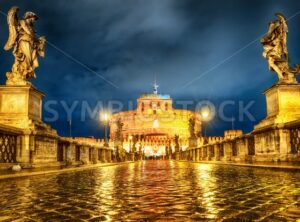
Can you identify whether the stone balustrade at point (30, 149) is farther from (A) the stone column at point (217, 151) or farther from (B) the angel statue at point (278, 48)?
(A) the stone column at point (217, 151)

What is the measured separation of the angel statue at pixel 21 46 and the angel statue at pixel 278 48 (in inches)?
384

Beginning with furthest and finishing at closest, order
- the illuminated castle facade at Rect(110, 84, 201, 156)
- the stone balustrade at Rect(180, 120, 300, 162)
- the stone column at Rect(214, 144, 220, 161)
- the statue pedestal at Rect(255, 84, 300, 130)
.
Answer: the illuminated castle facade at Rect(110, 84, 201, 156) < the stone column at Rect(214, 144, 220, 161) < the statue pedestal at Rect(255, 84, 300, 130) < the stone balustrade at Rect(180, 120, 300, 162)

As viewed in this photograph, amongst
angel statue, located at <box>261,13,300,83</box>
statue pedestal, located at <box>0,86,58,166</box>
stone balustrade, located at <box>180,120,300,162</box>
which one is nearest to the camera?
statue pedestal, located at <box>0,86,58,166</box>

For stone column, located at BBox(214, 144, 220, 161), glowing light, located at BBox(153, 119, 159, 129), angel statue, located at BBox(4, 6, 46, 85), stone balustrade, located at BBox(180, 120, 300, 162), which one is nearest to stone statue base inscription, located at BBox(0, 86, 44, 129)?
angel statue, located at BBox(4, 6, 46, 85)

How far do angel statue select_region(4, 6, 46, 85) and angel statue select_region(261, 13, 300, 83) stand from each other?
9.76m

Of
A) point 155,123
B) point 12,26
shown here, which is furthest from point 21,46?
point 155,123

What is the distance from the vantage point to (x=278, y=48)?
13.6m

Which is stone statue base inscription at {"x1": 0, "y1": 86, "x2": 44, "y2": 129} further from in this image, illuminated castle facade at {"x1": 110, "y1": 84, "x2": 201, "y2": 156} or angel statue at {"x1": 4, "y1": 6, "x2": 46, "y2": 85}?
illuminated castle facade at {"x1": 110, "y1": 84, "x2": 201, "y2": 156}

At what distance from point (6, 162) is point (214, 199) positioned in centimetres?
815

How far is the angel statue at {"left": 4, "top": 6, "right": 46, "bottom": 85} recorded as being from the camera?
12406 millimetres

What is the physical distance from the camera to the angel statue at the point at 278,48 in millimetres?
13133

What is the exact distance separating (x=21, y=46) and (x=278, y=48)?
10.6 meters

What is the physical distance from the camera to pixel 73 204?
4418mm

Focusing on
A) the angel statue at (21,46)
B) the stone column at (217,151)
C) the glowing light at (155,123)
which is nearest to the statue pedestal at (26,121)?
the angel statue at (21,46)
